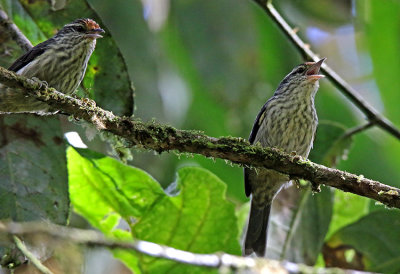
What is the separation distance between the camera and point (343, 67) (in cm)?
885

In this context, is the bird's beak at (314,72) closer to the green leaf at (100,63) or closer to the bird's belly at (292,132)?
the bird's belly at (292,132)

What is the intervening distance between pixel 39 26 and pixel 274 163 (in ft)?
7.13

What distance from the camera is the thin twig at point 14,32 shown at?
14.6ft

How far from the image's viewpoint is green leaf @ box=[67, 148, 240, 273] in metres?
4.14

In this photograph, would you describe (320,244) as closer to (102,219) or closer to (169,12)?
(102,219)

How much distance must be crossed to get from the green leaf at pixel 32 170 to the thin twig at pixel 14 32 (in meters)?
0.59

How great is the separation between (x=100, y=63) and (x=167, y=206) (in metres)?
1.08

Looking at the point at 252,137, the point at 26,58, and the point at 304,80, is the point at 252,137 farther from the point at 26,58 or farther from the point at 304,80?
the point at 26,58

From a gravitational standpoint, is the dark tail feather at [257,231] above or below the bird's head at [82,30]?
below

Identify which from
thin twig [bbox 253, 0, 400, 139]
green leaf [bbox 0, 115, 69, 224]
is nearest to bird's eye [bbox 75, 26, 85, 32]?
green leaf [bbox 0, 115, 69, 224]

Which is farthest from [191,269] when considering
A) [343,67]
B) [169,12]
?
[343,67]

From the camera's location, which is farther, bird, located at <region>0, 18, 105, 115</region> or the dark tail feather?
the dark tail feather

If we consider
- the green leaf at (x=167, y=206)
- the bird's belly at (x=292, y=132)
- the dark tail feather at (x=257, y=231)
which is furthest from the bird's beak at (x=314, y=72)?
the green leaf at (x=167, y=206)

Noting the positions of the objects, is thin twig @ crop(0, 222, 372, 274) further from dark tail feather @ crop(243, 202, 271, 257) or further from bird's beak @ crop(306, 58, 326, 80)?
bird's beak @ crop(306, 58, 326, 80)
